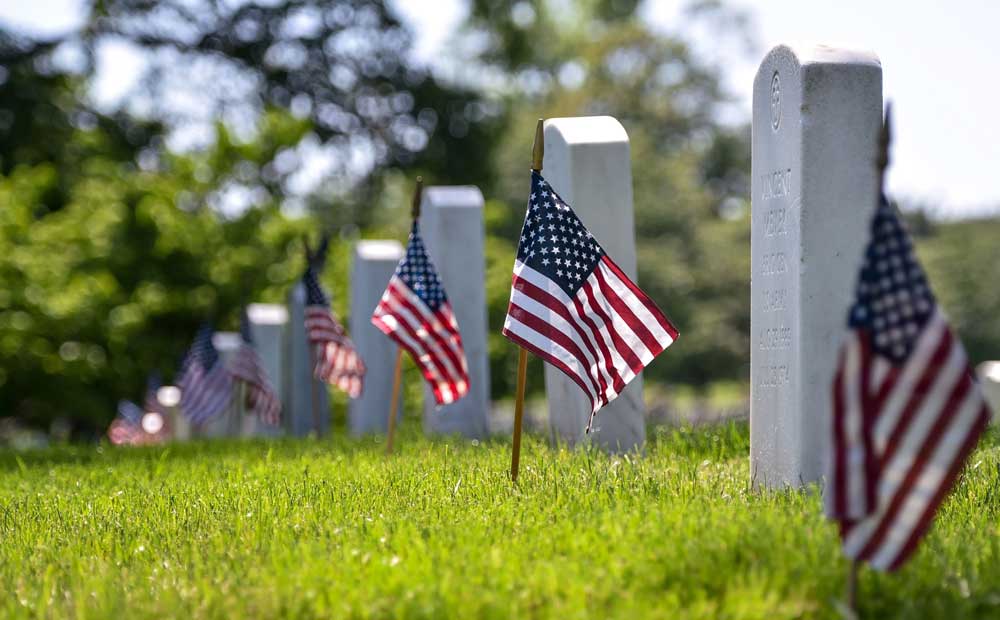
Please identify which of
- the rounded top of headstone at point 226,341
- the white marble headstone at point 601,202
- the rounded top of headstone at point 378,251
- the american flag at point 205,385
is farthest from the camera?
the rounded top of headstone at point 226,341

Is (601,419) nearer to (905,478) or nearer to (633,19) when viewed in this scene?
(905,478)

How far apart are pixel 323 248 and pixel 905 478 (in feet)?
37.2

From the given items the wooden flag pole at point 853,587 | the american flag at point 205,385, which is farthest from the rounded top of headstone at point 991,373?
the wooden flag pole at point 853,587

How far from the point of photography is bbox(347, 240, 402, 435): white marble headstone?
17.6m

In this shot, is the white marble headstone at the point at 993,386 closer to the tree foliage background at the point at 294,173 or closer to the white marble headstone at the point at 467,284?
the white marble headstone at the point at 467,284

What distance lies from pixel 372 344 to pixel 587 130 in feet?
22.9

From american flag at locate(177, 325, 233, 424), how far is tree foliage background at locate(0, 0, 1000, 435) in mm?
5982

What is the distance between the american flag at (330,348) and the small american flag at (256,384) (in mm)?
1593

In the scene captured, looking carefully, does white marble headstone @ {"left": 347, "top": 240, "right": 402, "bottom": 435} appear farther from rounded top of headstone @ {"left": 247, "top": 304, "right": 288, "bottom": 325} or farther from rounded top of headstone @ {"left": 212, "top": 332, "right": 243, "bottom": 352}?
rounded top of headstone @ {"left": 247, "top": 304, "right": 288, "bottom": 325}

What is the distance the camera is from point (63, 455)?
1412 centimetres

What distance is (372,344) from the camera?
17.7 m

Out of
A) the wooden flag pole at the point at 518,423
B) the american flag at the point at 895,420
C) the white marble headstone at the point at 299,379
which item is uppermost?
the american flag at the point at 895,420

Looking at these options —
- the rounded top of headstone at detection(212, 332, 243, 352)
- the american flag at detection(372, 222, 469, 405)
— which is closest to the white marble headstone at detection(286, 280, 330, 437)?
the rounded top of headstone at detection(212, 332, 243, 352)

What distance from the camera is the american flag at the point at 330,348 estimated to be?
47.7ft
